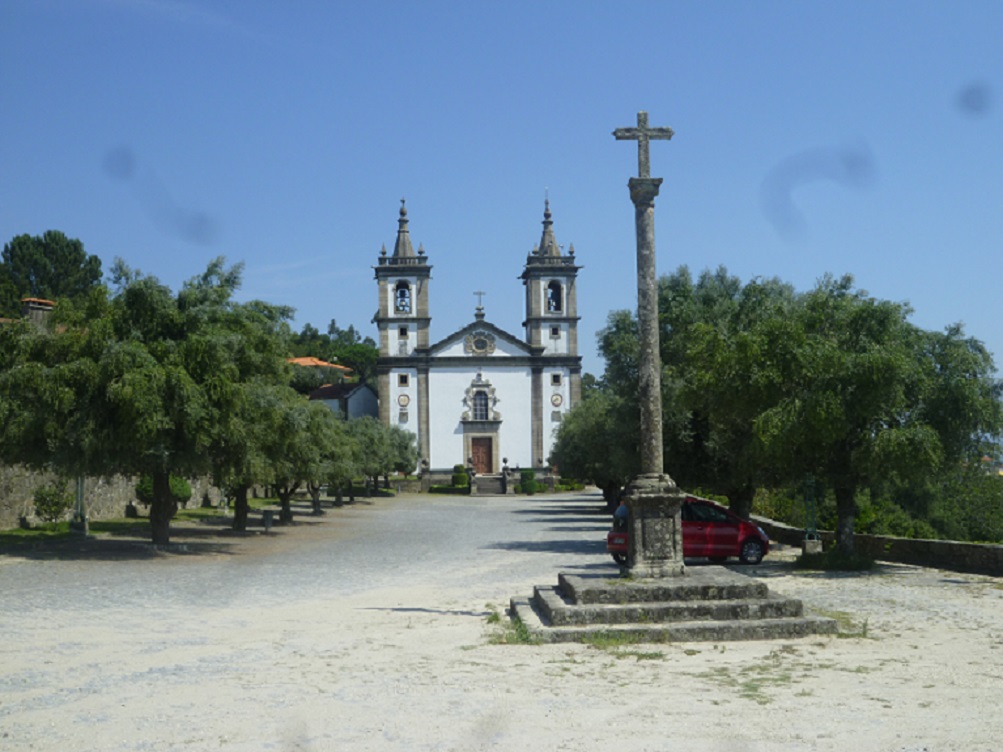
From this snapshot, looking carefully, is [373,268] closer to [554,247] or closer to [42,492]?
A: [554,247]

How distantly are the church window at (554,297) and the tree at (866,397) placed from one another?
5928 cm

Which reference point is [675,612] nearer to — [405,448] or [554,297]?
[405,448]

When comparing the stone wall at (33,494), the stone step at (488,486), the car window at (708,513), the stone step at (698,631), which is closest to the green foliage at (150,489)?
the stone wall at (33,494)

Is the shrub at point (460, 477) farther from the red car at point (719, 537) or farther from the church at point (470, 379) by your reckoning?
the red car at point (719, 537)

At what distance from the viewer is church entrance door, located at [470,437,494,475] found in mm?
76875

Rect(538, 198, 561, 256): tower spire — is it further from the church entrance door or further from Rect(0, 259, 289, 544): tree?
Rect(0, 259, 289, 544): tree

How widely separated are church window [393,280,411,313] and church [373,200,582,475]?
0.07 meters

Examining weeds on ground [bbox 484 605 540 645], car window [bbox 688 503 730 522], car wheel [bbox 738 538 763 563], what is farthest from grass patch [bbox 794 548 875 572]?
weeds on ground [bbox 484 605 540 645]

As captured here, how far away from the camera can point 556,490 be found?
75.0 meters

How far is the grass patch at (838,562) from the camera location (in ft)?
61.9

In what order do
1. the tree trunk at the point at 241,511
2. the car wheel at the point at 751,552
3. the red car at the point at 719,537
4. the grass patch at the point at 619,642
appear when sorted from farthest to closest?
the tree trunk at the point at 241,511, the car wheel at the point at 751,552, the red car at the point at 719,537, the grass patch at the point at 619,642

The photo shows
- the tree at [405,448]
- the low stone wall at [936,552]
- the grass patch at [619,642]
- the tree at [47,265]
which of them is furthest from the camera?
the tree at [47,265]

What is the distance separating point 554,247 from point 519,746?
7481cm

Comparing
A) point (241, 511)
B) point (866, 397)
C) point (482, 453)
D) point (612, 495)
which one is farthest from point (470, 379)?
point (866, 397)
